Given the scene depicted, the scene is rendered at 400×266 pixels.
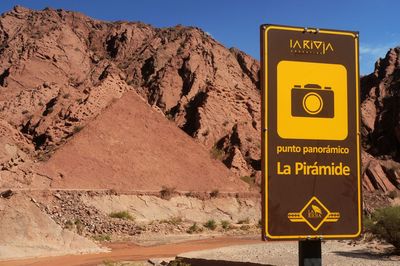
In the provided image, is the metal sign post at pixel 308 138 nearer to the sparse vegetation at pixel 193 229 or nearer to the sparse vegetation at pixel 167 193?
the sparse vegetation at pixel 193 229

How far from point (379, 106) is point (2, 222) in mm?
61076

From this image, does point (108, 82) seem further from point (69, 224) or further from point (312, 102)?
point (312, 102)

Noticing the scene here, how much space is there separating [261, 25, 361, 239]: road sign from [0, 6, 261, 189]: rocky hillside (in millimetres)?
40326

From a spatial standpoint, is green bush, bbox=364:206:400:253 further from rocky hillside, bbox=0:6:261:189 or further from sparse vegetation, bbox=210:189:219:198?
rocky hillside, bbox=0:6:261:189

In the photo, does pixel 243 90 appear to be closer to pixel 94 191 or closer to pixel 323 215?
pixel 94 191

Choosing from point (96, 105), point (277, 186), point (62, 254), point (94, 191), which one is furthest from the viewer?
point (96, 105)

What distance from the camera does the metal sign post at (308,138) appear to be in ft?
10.2

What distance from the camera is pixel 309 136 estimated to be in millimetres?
3180

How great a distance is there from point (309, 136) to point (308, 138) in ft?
0.04

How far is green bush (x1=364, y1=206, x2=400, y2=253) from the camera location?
21.3 meters

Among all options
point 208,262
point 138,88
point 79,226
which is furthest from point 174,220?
point 138,88

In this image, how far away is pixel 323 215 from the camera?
3129 millimetres

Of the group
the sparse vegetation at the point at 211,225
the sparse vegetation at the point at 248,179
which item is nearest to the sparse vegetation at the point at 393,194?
the sparse vegetation at the point at 248,179

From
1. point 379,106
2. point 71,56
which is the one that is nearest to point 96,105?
point 71,56
